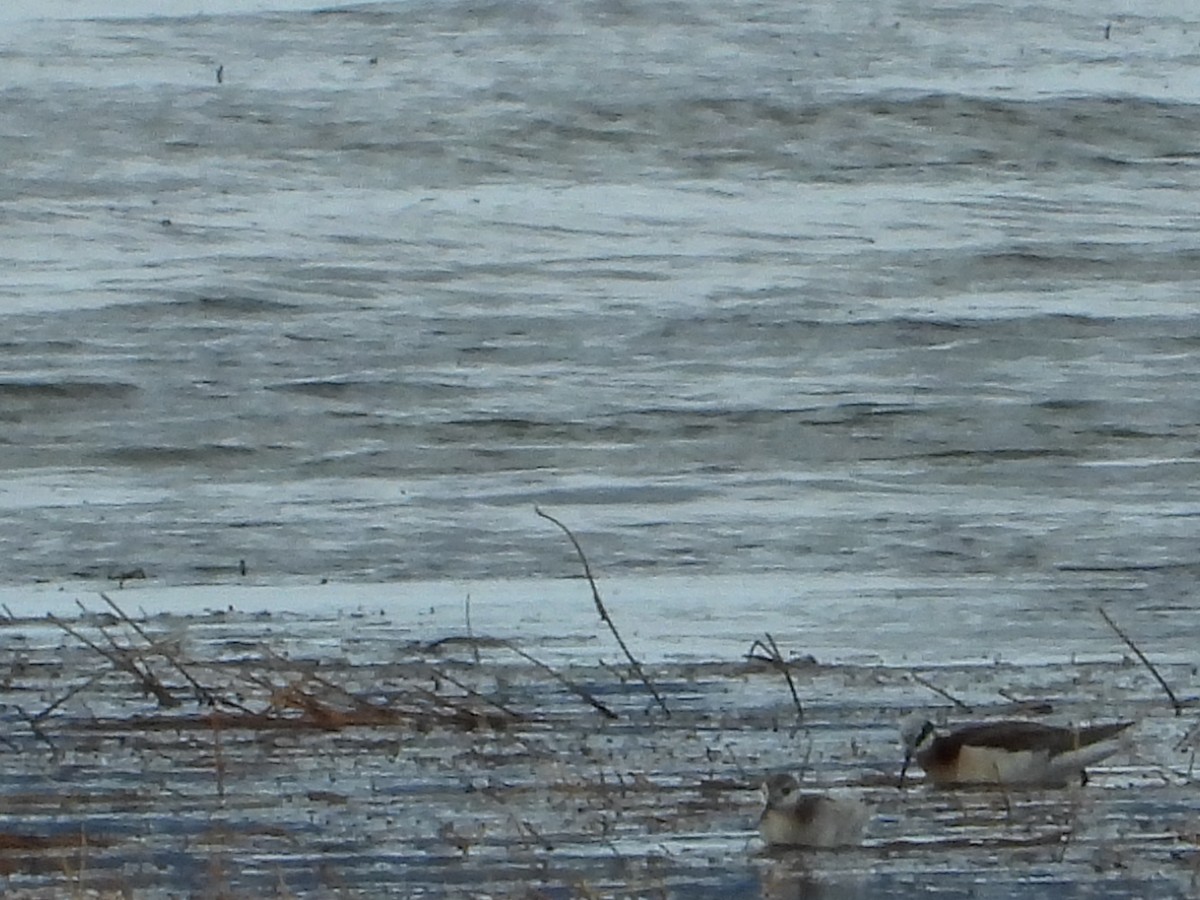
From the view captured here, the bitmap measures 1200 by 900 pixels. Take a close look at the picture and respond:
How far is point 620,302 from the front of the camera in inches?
602

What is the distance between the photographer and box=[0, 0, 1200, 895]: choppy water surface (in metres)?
9.68

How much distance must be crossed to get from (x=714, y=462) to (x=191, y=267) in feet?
16.0

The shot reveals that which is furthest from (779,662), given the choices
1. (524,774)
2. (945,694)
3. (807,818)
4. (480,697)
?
(807,818)

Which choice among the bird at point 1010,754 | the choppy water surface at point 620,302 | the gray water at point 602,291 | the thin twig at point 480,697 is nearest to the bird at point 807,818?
the bird at point 1010,754

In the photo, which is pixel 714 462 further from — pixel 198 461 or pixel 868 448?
pixel 198 461

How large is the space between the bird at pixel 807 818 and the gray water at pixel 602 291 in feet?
12.0

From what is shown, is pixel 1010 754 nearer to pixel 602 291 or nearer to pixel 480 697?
pixel 480 697

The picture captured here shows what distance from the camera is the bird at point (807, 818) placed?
482 cm

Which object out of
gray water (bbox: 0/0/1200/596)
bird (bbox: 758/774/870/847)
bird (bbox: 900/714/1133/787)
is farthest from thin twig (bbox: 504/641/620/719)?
gray water (bbox: 0/0/1200/596)

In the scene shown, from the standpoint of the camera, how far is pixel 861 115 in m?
19.5

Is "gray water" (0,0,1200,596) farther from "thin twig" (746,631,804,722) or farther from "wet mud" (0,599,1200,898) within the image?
"wet mud" (0,599,1200,898)

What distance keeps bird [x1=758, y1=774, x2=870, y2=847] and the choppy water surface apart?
226cm

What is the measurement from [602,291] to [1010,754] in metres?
10.2

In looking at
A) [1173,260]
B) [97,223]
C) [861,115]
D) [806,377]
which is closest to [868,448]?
[806,377]
